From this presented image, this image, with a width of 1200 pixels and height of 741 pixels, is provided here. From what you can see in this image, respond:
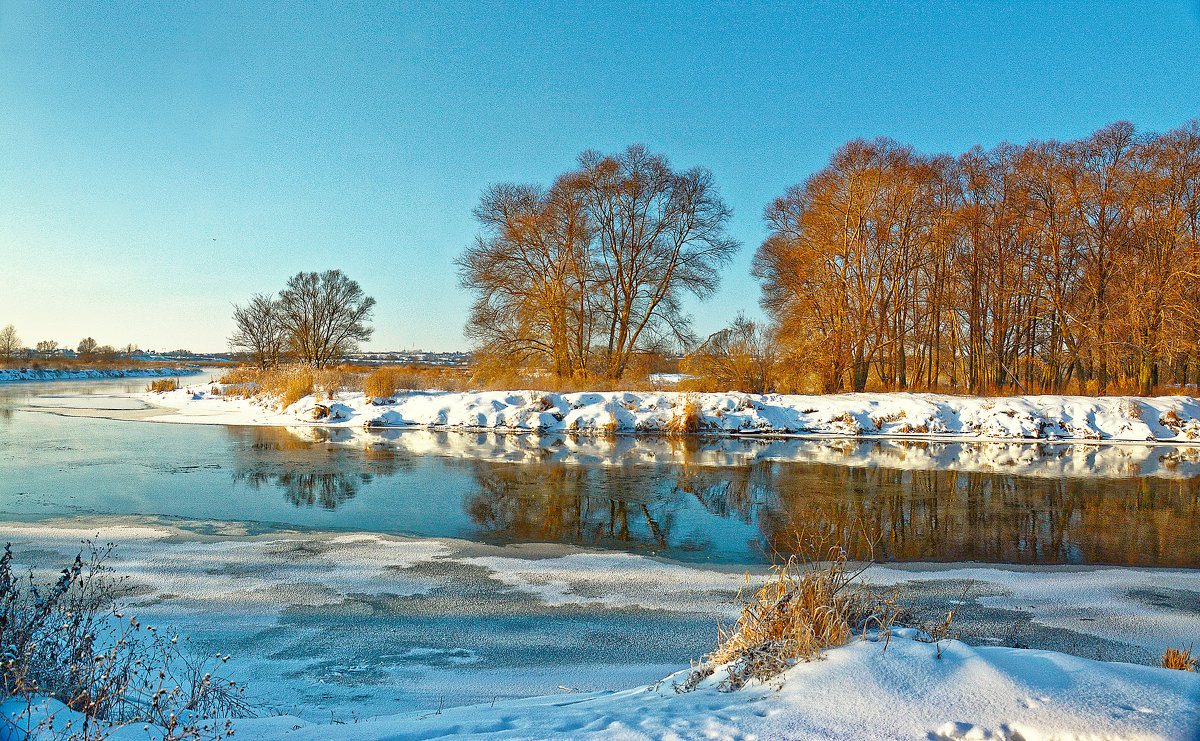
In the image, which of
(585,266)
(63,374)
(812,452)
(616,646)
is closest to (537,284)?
(585,266)

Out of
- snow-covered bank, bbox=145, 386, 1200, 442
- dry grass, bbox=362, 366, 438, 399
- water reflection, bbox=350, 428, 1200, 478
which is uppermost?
dry grass, bbox=362, 366, 438, 399

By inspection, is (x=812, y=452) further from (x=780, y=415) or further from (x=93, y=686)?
(x=93, y=686)

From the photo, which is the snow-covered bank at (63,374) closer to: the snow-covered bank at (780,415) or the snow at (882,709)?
the snow-covered bank at (780,415)

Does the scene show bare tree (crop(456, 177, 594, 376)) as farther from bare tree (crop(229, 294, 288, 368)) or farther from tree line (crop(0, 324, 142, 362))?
tree line (crop(0, 324, 142, 362))

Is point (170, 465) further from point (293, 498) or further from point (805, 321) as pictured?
point (805, 321)

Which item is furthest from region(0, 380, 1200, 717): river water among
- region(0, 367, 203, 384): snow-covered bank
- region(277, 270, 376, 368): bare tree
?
region(0, 367, 203, 384): snow-covered bank

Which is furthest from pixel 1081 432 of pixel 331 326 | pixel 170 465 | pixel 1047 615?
pixel 331 326

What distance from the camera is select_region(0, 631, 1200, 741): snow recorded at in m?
2.47

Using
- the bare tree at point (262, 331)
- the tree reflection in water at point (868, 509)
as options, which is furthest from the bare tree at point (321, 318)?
the tree reflection in water at point (868, 509)

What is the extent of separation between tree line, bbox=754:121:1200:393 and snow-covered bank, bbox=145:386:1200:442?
161 inches

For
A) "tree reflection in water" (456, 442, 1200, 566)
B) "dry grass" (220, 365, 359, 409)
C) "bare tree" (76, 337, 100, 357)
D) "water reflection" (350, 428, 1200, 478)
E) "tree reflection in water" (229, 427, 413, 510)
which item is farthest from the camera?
"bare tree" (76, 337, 100, 357)

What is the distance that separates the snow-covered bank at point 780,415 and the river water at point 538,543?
3.86m

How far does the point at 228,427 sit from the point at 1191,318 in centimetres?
2899

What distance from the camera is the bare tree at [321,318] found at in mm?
49719
